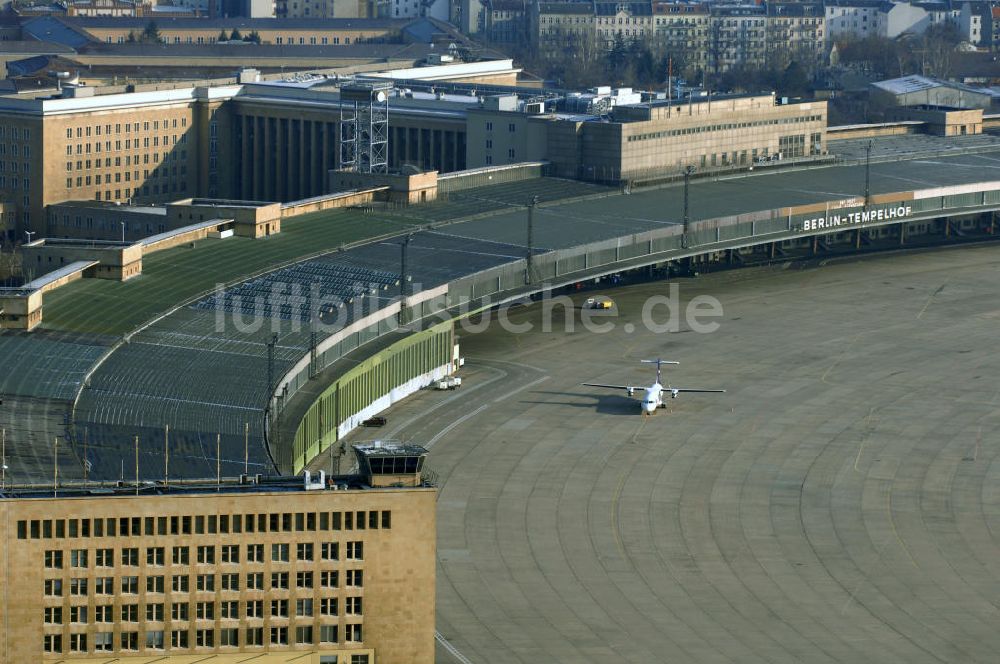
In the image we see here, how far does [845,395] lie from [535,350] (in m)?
27.4

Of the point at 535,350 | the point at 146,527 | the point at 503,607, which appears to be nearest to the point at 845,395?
the point at 535,350

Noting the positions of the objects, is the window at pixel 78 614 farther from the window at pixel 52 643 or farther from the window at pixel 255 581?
the window at pixel 255 581

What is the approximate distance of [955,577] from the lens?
140 metres

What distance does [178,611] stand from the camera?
112 m

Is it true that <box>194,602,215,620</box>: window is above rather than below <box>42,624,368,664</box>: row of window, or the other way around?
above

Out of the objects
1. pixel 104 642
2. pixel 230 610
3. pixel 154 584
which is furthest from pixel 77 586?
pixel 230 610

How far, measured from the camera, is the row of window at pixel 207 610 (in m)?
111

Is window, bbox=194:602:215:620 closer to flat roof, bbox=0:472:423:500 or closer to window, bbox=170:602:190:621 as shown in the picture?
window, bbox=170:602:190:621

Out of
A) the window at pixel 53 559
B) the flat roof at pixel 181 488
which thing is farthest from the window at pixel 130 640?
the flat roof at pixel 181 488

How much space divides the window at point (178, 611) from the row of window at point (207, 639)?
0.65 meters

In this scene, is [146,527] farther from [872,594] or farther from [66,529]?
[872,594]

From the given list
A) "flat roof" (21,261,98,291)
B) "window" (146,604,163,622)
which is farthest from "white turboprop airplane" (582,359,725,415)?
"window" (146,604,163,622)

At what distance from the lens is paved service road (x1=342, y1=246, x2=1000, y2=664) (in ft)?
428

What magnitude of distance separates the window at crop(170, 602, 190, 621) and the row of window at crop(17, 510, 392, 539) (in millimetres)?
3475
